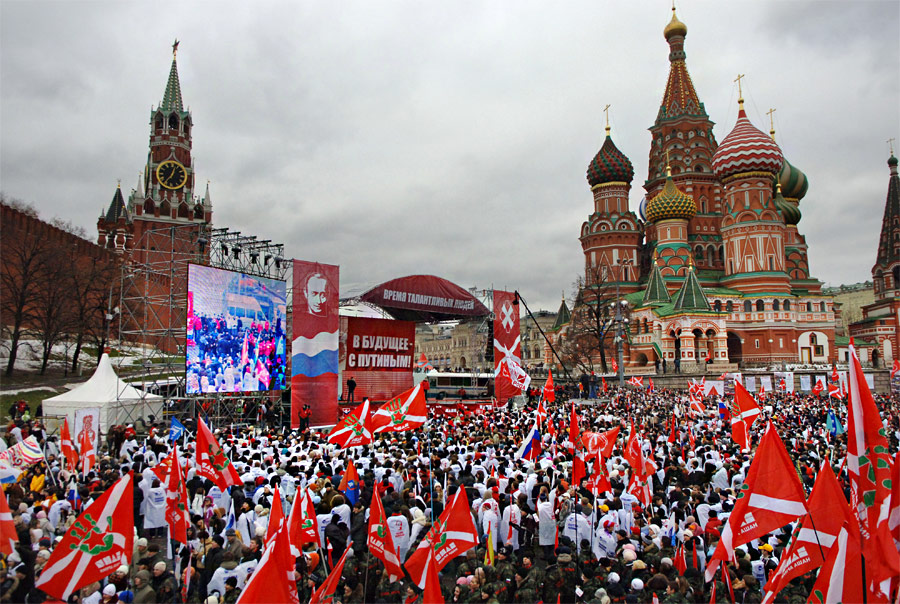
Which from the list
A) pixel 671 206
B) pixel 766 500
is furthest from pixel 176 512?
pixel 671 206

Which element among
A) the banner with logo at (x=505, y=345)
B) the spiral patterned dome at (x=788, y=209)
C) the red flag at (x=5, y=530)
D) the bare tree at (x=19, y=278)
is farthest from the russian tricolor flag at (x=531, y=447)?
the spiral patterned dome at (x=788, y=209)

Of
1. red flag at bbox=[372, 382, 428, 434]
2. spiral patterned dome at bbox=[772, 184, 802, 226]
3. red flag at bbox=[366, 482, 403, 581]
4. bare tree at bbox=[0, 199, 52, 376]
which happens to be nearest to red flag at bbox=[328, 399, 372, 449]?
red flag at bbox=[372, 382, 428, 434]

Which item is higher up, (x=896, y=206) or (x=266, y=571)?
(x=896, y=206)

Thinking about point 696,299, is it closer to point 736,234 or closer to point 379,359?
point 736,234

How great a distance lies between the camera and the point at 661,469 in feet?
39.9

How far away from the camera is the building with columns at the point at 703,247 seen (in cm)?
5153

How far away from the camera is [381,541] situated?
7.21m

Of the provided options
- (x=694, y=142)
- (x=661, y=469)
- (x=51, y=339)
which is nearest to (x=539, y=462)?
(x=661, y=469)

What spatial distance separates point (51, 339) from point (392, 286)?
2158 centimetres

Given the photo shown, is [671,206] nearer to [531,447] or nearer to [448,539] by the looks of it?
[531,447]

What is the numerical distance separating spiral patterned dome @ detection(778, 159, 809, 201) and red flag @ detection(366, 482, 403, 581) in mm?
69066

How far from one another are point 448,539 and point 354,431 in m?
5.31

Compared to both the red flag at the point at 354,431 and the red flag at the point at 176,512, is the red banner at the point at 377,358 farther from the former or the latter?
the red flag at the point at 176,512

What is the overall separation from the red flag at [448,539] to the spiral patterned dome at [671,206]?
5579 centimetres
